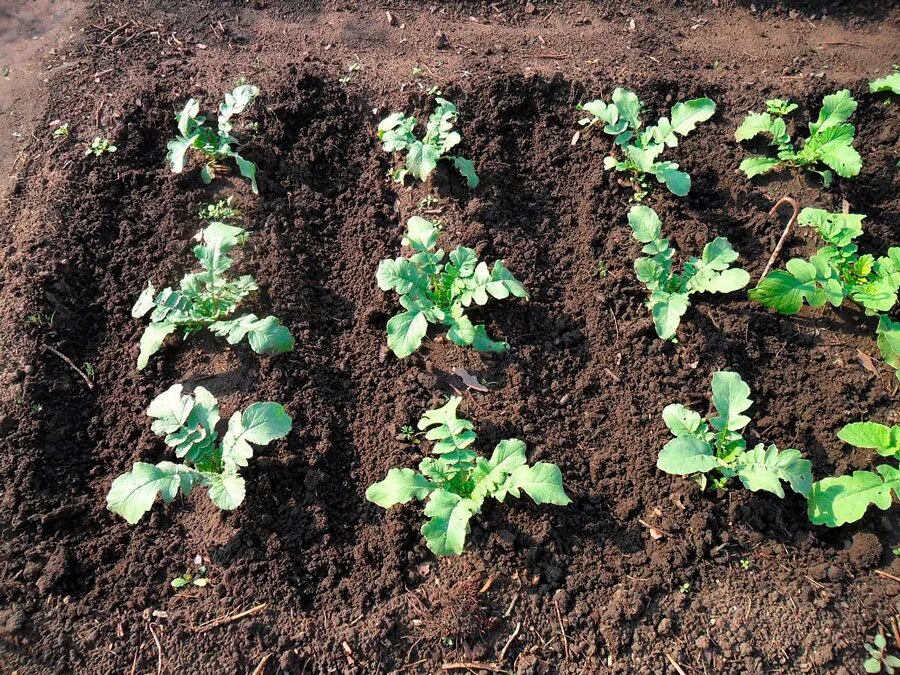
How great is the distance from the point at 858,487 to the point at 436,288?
7.00 feet

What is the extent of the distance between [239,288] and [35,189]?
Answer: 161 centimetres

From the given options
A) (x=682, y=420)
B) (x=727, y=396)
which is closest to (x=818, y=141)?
(x=727, y=396)

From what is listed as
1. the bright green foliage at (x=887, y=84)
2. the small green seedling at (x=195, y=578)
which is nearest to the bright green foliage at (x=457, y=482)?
the small green seedling at (x=195, y=578)

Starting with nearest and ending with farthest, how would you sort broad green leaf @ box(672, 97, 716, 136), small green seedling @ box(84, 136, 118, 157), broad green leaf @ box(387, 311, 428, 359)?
broad green leaf @ box(387, 311, 428, 359) → broad green leaf @ box(672, 97, 716, 136) → small green seedling @ box(84, 136, 118, 157)

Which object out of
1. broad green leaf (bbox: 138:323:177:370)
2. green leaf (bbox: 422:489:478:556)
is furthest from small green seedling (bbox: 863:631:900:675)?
broad green leaf (bbox: 138:323:177:370)

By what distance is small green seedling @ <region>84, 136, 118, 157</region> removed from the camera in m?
3.84

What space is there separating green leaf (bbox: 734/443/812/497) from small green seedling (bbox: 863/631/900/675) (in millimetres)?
629

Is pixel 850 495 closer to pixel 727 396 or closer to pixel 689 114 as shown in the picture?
pixel 727 396

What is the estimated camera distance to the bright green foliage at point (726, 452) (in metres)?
2.73

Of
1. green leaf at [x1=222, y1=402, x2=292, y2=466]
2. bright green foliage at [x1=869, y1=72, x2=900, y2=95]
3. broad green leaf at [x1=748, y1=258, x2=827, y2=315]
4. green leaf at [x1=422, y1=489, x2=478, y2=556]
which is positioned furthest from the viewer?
bright green foliage at [x1=869, y1=72, x2=900, y2=95]

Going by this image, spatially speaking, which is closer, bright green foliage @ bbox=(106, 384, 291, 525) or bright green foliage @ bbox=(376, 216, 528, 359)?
bright green foliage @ bbox=(106, 384, 291, 525)

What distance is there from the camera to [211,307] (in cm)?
324

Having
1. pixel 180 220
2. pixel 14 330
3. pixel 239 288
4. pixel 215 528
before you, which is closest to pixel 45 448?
pixel 14 330

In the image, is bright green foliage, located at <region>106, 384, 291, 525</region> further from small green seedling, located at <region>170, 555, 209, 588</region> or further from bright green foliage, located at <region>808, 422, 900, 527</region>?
bright green foliage, located at <region>808, 422, 900, 527</region>
